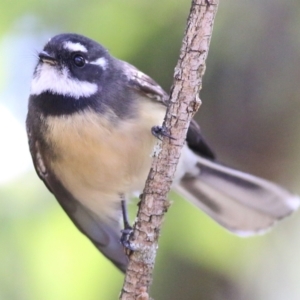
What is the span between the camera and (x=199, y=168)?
4.28 meters

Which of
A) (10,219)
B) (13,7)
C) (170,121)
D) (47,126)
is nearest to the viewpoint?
(170,121)

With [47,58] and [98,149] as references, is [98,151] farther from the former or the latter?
[47,58]

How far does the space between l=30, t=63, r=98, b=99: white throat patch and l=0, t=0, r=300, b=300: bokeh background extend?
79cm

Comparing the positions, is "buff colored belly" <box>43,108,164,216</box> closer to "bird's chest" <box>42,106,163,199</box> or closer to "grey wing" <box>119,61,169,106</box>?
"bird's chest" <box>42,106,163,199</box>

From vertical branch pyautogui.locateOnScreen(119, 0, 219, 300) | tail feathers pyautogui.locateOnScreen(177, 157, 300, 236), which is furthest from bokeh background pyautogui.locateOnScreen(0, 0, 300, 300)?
vertical branch pyautogui.locateOnScreen(119, 0, 219, 300)

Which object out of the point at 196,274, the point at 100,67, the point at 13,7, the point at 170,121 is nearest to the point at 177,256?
the point at 196,274

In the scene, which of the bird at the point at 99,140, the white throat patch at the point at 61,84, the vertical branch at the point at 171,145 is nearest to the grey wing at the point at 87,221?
the bird at the point at 99,140

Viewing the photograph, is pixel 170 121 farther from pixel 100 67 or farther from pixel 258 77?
pixel 258 77

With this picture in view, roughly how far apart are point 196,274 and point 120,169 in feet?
3.52

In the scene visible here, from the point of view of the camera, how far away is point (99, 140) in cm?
329

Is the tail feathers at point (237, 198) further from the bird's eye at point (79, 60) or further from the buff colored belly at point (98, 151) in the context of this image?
the bird's eye at point (79, 60)

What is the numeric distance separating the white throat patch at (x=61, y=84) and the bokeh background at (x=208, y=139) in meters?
0.79

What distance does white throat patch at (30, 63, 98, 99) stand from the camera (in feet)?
10.8

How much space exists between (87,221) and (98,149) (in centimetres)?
74
